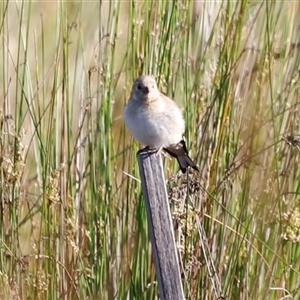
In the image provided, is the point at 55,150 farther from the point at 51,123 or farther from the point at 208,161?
the point at 208,161

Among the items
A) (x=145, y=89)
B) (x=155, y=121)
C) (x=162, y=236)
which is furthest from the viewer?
(x=155, y=121)

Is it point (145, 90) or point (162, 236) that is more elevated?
point (145, 90)

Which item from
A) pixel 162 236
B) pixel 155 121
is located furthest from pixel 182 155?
pixel 162 236

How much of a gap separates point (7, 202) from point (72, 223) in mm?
216

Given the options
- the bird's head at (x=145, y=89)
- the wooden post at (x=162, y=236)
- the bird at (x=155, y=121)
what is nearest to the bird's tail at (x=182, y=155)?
the bird at (x=155, y=121)

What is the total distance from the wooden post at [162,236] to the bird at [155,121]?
2.39 feet

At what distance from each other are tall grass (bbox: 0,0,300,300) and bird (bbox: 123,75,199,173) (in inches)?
Result: 1.8

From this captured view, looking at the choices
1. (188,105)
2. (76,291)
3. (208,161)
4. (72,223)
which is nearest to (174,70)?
(188,105)

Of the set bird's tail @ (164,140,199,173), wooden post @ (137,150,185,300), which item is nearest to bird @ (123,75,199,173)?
bird's tail @ (164,140,199,173)

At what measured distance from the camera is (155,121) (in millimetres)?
2846

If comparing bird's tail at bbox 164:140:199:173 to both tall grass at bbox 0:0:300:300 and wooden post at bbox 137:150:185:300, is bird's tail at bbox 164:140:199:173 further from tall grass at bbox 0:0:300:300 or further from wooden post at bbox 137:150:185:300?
wooden post at bbox 137:150:185:300

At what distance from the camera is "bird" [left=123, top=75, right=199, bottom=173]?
A: 273 cm

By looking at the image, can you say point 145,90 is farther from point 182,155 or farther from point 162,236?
point 162,236

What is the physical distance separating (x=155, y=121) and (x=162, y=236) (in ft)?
3.05
